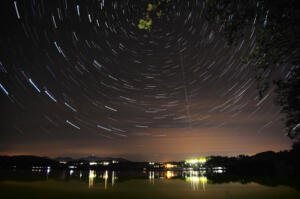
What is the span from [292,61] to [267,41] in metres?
1.09

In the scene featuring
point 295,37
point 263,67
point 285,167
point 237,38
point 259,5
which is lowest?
point 285,167

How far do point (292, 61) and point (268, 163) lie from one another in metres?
58.5

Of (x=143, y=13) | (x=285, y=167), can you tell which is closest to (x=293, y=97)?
(x=143, y=13)

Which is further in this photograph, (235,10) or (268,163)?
(268,163)

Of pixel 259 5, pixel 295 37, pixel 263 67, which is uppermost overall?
pixel 259 5

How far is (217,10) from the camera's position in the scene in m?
6.55

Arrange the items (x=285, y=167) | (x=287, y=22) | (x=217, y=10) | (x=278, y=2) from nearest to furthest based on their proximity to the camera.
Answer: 1. (x=278, y=2)
2. (x=287, y=22)
3. (x=217, y=10)
4. (x=285, y=167)

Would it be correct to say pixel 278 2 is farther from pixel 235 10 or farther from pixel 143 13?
pixel 143 13

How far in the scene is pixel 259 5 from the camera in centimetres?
621

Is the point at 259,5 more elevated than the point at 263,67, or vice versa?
the point at 259,5

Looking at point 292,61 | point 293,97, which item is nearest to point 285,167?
point 293,97

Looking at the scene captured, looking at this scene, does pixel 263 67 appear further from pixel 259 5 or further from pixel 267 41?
pixel 259 5

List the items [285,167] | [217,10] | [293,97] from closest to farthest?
[217,10] → [293,97] → [285,167]

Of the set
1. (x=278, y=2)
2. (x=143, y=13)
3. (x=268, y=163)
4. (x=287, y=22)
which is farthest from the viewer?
(x=268, y=163)
